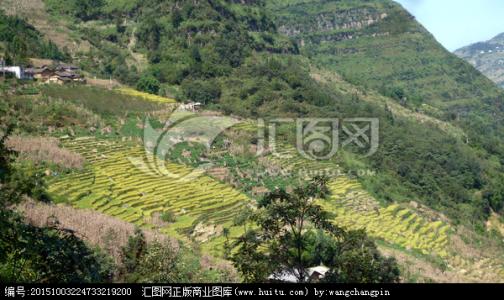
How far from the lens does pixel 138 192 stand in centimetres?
1956

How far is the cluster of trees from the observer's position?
37.9 m

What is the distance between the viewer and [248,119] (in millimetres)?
38312

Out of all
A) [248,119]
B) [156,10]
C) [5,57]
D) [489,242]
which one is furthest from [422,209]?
[156,10]

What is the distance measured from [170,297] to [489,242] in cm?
2879

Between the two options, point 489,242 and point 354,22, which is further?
point 354,22

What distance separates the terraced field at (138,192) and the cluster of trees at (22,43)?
17080 millimetres

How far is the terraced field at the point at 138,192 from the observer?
685 inches

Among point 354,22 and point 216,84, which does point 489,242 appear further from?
point 354,22

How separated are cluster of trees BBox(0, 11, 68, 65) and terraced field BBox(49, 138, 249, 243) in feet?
56.0

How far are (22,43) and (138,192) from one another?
85.9 feet
